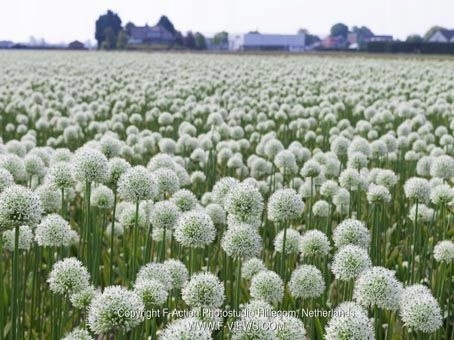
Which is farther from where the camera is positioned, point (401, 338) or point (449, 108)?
point (449, 108)

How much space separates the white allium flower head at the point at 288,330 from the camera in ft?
10.1

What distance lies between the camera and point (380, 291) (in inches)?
138

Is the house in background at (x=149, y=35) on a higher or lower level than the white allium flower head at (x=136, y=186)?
higher

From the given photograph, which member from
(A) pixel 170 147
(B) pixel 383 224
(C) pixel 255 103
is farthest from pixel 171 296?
(C) pixel 255 103

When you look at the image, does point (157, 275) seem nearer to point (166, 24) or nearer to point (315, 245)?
point (315, 245)

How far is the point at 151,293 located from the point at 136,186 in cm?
109

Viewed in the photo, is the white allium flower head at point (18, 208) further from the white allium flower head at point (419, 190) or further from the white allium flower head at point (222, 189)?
the white allium flower head at point (419, 190)

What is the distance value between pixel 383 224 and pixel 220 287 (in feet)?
12.1

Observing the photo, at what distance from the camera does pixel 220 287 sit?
132 inches

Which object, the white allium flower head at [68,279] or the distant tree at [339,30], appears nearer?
the white allium flower head at [68,279]

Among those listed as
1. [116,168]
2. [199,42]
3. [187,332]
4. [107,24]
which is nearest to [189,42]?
[199,42]

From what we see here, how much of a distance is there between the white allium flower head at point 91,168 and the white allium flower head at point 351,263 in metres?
1.68

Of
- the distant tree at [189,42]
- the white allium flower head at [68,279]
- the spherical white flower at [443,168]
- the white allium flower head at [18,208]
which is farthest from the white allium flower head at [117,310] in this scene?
the distant tree at [189,42]

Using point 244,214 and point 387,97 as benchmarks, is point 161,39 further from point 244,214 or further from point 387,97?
point 244,214
